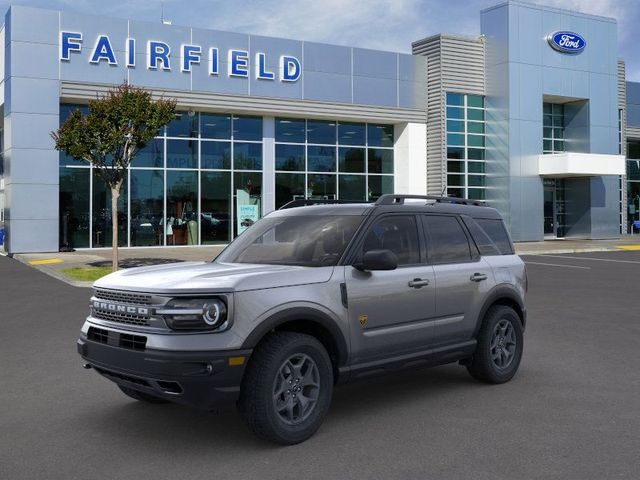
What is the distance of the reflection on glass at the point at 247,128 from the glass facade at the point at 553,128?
46.1ft

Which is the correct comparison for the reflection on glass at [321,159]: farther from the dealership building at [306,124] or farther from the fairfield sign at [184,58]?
the fairfield sign at [184,58]

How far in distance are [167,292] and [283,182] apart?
25365 mm

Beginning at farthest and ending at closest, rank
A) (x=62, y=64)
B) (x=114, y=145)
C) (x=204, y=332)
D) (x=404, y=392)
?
(x=62, y=64), (x=114, y=145), (x=404, y=392), (x=204, y=332)

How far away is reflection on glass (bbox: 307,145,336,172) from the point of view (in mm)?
30469

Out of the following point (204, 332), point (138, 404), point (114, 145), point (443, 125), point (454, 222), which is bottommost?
point (138, 404)

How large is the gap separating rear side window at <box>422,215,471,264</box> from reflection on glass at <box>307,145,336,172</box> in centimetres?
2411

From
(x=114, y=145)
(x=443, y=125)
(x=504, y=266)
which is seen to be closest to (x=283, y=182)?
(x=443, y=125)

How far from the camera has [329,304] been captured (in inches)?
204

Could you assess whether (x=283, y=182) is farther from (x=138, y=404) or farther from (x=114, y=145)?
(x=138, y=404)

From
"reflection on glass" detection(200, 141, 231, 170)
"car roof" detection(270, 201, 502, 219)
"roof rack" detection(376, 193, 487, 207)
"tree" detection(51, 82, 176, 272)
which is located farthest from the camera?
"reflection on glass" detection(200, 141, 231, 170)

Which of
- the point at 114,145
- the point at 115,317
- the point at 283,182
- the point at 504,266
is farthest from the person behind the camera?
the point at 283,182

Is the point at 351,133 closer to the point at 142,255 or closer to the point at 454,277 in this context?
the point at 142,255

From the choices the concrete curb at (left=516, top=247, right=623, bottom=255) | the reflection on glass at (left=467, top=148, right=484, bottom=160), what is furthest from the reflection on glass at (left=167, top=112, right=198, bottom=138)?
the concrete curb at (left=516, top=247, right=623, bottom=255)

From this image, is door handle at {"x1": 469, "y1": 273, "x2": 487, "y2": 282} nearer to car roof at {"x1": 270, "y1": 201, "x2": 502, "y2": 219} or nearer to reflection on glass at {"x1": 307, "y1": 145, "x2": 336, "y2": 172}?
car roof at {"x1": 270, "y1": 201, "x2": 502, "y2": 219}
